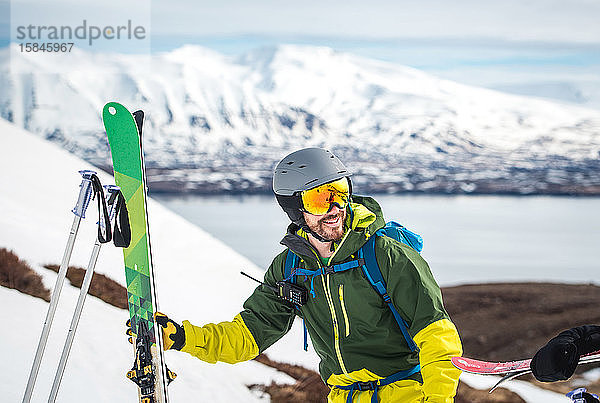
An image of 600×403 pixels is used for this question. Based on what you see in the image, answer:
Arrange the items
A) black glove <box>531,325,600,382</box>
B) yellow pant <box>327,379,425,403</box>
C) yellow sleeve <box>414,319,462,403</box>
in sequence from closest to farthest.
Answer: black glove <box>531,325,600,382</box>, yellow sleeve <box>414,319,462,403</box>, yellow pant <box>327,379,425,403</box>

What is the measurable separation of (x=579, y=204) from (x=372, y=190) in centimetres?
4912

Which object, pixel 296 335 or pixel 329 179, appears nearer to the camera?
pixel 329 179

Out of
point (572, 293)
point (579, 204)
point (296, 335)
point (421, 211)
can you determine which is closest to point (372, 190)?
point (421, 211)

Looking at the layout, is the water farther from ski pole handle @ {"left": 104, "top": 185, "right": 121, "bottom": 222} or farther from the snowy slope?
ski pole handle @ {"left": 104, "top": 185, "right": 121, "bottom": 222}

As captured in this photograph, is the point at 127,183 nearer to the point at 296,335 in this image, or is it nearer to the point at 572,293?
the point at 296,335

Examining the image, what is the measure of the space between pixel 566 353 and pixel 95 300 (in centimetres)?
612

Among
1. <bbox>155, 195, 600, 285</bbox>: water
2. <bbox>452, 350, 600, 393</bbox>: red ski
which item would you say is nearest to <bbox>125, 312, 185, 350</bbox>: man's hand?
<bbox>452, 350, 600, 393</bbox>: red ski

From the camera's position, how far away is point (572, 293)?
31750 millimetres

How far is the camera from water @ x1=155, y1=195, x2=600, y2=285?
7150 centimetres

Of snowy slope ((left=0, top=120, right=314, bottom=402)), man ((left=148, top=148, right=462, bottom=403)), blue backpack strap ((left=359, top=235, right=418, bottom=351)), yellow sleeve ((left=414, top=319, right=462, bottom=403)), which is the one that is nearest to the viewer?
yellow sleeve ((left=414, top=319, right=462, bottom=403))

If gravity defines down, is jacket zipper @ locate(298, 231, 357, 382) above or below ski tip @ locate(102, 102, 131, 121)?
below

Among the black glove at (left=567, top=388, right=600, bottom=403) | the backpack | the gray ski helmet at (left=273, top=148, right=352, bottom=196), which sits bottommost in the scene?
the black glove at (left=567, top=388, right=600, bottom=403)

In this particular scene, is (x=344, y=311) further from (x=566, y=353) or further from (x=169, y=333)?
(x=566, y=353)

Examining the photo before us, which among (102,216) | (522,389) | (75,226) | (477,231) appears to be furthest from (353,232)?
(477,231)
